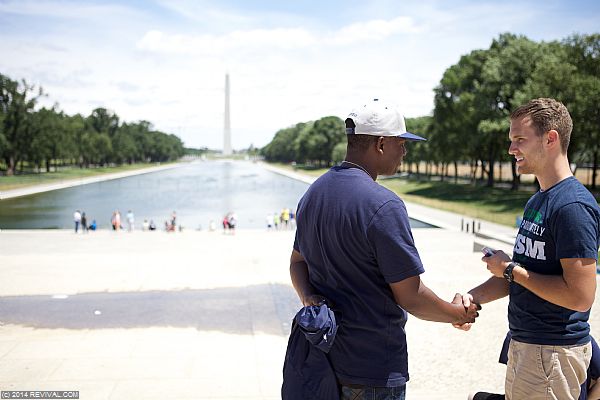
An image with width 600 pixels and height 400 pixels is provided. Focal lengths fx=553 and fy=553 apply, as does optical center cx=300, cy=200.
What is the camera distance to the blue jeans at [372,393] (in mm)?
2555

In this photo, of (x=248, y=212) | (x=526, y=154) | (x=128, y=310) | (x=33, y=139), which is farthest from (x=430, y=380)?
(x=33, y=139)

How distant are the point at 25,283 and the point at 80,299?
2.35 meters

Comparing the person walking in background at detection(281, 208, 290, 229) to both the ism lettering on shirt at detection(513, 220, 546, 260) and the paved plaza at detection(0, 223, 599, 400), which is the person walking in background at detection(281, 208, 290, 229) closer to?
the paved plaza at detection(0, 223, 599, 400)

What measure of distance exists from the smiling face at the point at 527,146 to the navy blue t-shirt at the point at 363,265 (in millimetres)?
872

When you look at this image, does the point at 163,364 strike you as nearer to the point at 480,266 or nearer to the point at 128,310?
the point at 128,310

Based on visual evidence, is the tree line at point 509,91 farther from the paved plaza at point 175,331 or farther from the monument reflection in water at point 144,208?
the paved plaza at point 175,331

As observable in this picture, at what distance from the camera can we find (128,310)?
9.31 metres

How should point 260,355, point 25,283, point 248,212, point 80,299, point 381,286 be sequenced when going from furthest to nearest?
point 248,212 < point 25,283 < point 80,299 < point 260,355 < point 381,286

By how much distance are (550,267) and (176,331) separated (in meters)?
6.26

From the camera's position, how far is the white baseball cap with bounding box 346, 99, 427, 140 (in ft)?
8.64

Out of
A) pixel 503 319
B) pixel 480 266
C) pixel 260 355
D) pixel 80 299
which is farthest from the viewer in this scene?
pixel 480 266

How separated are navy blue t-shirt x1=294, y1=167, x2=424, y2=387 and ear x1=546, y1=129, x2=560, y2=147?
937 mm

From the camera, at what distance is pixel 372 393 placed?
2.55m

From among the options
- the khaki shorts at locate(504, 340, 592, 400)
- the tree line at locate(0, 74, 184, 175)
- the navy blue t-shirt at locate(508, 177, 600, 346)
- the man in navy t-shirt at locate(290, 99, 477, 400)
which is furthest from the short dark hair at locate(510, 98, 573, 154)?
the tree line at locate(0, 74, 184, 175)
